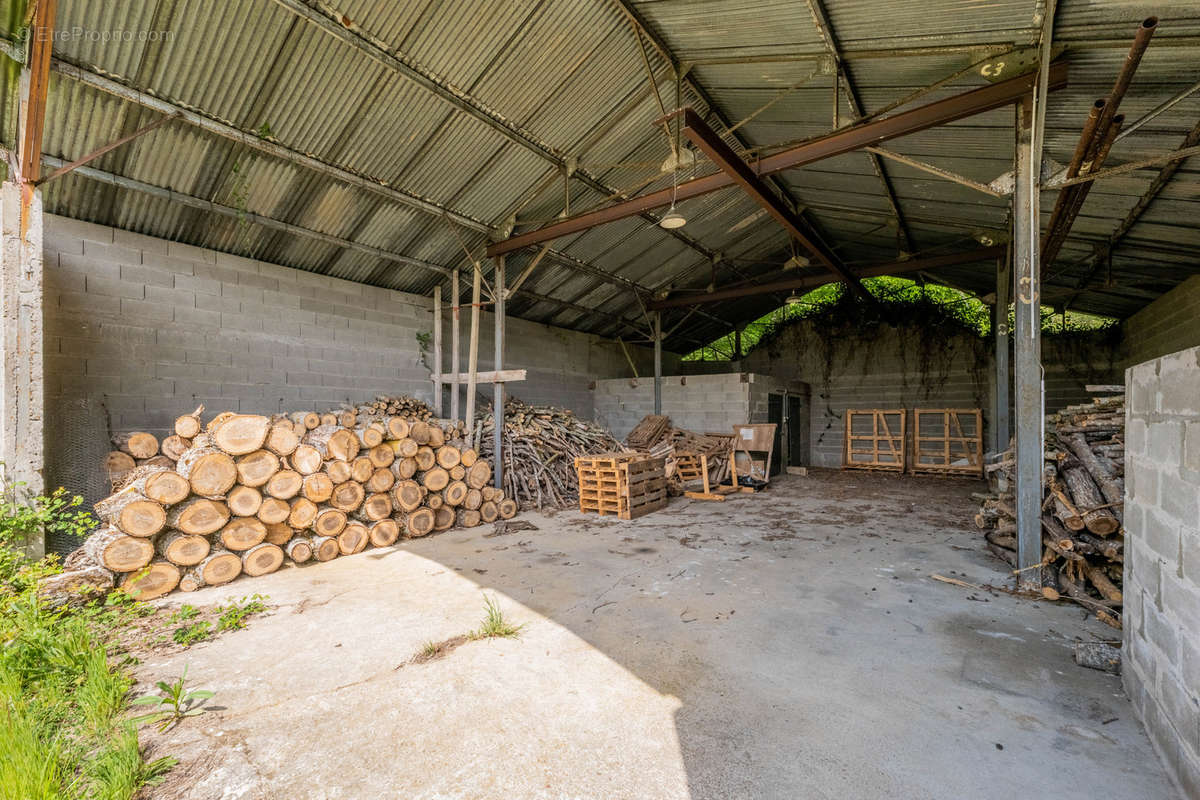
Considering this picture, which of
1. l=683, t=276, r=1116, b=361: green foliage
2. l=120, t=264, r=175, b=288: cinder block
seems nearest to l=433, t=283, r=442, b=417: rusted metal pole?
l=120, t=264, r=175, b=288: cinder block

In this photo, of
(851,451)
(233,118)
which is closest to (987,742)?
(233,118)

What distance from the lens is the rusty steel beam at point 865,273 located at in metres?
9.41

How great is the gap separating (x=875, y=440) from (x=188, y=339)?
1538 cm

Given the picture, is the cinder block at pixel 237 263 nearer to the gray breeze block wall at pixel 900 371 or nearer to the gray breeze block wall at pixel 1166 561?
the gray breeze block wall at pixel 1166 561

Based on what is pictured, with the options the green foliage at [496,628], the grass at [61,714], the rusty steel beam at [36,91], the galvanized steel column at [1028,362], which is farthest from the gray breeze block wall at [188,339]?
the galvanized steel column at [1028,362]

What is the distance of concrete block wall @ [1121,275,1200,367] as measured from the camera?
26.6ft

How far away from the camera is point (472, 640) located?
340 centimetres

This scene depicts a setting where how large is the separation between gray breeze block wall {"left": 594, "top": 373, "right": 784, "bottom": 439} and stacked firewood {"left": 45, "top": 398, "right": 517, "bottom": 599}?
22.6 feet

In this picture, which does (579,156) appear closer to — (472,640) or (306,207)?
(306,207)

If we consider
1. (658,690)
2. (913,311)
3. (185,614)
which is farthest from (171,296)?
(913,311)

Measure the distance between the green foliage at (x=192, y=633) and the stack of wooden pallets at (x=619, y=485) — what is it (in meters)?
5.00

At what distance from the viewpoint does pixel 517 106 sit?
6500 millimetres

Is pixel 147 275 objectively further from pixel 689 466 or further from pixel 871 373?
pixel 871 373

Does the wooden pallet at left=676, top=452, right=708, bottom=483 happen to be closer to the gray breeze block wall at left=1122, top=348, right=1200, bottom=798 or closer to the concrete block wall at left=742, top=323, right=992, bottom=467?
the concrete block wall at left=742, top=323, right=992, bottom=467
